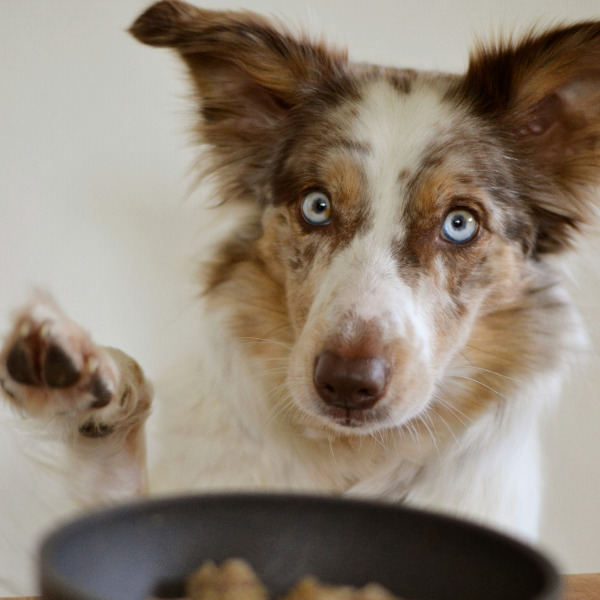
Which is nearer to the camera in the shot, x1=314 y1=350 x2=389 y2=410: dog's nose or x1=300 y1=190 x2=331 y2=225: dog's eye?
x1=314 y1=350 x2=389 y2=410: dog's nose

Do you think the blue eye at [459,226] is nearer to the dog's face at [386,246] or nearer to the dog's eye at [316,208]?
the dog's face at [386,246]

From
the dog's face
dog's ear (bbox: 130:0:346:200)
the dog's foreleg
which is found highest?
dog's ear (bbox: 130:0:346:200)

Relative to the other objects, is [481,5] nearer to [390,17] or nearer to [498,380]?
[390,17]

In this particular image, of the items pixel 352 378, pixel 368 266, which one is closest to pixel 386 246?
pixel 368 266

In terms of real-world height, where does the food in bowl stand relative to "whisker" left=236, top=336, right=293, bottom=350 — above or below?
below

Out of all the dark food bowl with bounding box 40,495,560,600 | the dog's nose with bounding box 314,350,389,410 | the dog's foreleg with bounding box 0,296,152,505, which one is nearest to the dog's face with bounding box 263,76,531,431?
the dog's nose with bounding box 314,350,389,410

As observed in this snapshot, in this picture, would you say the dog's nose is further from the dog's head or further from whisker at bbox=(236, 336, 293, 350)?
whisker at bbox=(236, 336, 293, 350)

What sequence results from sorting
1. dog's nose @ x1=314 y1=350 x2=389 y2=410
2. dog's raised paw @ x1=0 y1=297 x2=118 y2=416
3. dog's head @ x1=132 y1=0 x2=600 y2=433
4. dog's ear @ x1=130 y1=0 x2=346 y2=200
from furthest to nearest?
dog's ear @ x1=130 y1=0 x2=346 y2=200
dog's head @ x1=132 y1=0 x2=600 y2=433
dog's nose @ x1=314 y1=350 x2=389 y2=410
dog's raised paw @ x1=0 y1=297 x2=118 y2=416

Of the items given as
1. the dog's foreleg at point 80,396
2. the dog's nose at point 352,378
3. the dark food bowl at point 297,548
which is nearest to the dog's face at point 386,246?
the dog's nose at point 352,378
